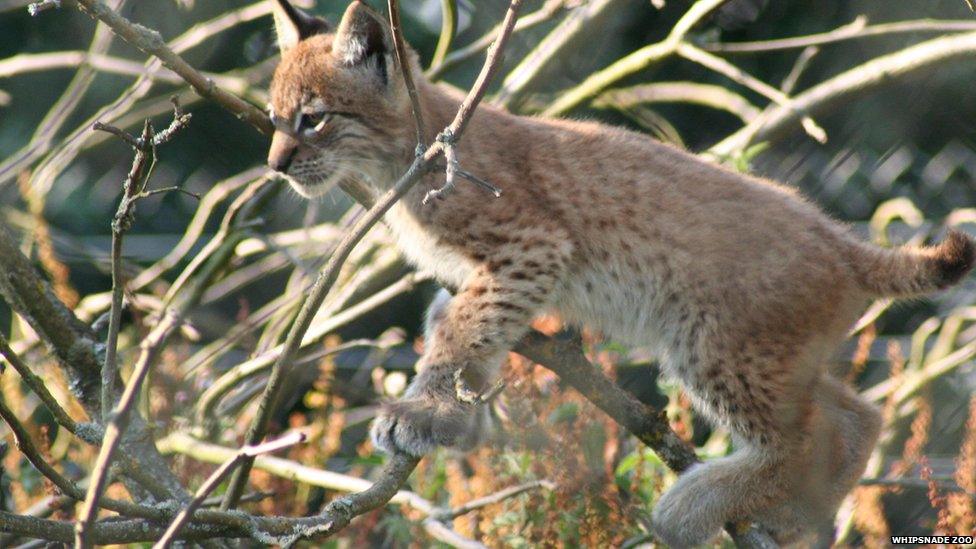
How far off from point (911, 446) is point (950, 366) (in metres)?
0.63

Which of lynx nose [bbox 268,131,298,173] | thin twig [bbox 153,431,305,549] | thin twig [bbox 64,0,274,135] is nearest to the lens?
thin twig [bbox 153,431,305,549]

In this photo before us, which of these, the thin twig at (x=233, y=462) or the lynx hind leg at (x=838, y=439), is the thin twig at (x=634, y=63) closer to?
the lynx hind leg at (x=838, y=439)

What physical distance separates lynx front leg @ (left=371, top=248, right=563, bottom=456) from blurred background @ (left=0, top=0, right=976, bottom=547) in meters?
0.24

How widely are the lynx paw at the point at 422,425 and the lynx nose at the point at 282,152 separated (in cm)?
57

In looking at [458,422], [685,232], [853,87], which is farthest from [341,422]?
[853,87]

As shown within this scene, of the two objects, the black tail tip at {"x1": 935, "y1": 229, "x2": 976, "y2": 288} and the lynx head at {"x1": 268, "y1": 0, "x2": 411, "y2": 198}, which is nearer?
the black tail tip at {"x1": 935, "y1": 229, "x2": 976, "y2": 288}

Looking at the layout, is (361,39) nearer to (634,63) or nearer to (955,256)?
(634,63)

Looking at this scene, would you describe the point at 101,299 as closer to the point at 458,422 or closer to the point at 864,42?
the point at 458,422

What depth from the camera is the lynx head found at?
7.91 ft

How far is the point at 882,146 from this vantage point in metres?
4.10

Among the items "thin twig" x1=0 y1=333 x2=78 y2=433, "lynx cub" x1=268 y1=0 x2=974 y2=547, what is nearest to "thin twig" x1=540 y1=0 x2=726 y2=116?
"lynx cub" x1=268 y1=0 x2=974 y2=547

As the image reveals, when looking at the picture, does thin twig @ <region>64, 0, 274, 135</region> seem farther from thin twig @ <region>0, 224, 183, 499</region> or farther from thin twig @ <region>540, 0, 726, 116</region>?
thin twig @ <region>540, 0, 726, 116</region>

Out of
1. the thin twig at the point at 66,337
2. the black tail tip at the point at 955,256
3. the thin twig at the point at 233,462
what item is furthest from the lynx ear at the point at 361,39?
the thin twig at the point at 233,462

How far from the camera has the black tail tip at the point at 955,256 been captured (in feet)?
7.52
